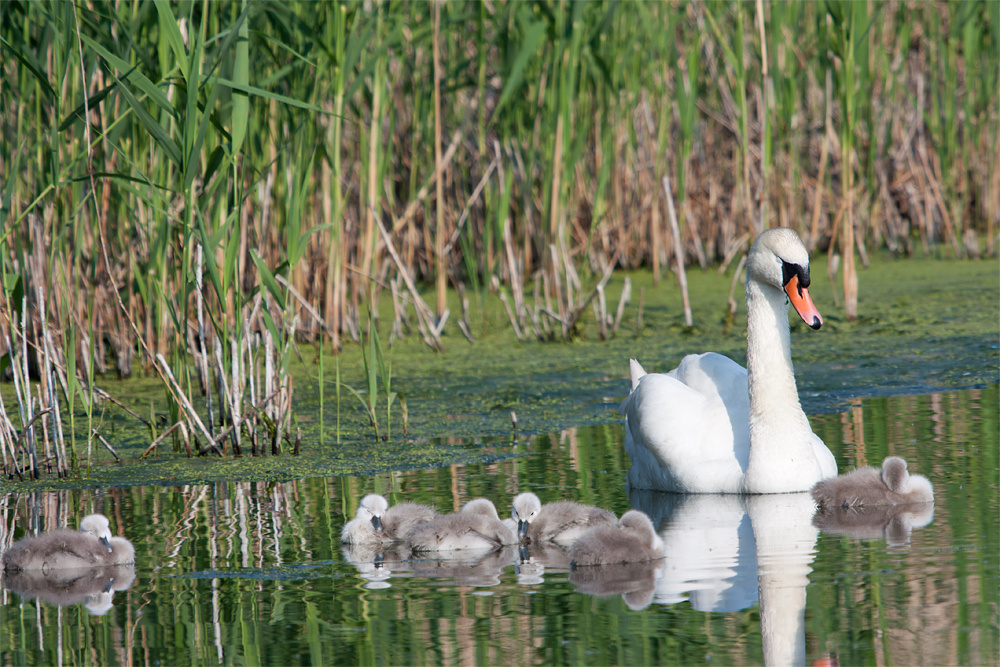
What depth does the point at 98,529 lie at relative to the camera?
438 cm

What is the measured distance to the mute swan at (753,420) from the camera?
5.20 metres

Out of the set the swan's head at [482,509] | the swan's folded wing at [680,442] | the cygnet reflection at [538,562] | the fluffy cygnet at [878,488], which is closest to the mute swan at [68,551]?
the swan's head at [482,509]

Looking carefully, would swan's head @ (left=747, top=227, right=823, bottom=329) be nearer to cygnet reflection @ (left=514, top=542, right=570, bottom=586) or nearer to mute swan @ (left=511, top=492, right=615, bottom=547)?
mute swan @ (left=511, top=492, right=615, bottom=547)

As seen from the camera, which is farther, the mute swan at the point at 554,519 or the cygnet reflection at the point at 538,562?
the mute swan at the point at 554,519

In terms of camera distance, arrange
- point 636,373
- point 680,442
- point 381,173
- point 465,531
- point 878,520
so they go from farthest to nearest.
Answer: point 381,173, point 636,373, point 680,442, point 878,520, point 465,531

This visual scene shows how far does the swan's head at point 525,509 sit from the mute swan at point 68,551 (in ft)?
4.15

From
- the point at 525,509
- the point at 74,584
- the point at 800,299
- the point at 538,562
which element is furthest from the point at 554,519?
the point at 74,584

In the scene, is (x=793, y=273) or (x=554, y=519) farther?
(x=793, y=273)

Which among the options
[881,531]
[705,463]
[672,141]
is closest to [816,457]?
[705,463]

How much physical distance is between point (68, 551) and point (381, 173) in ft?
15.9

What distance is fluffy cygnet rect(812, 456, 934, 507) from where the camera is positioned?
4840 mm

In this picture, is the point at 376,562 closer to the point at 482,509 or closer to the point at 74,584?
the point at 482,509

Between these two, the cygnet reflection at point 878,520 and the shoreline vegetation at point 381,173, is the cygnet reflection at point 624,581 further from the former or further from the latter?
the shoreline vegetation at point 381,173

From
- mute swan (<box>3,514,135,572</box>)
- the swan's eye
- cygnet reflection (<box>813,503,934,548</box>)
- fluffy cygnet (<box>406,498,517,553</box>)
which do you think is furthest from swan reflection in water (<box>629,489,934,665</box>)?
mute swan (<box>3,514,135,572</box>)
